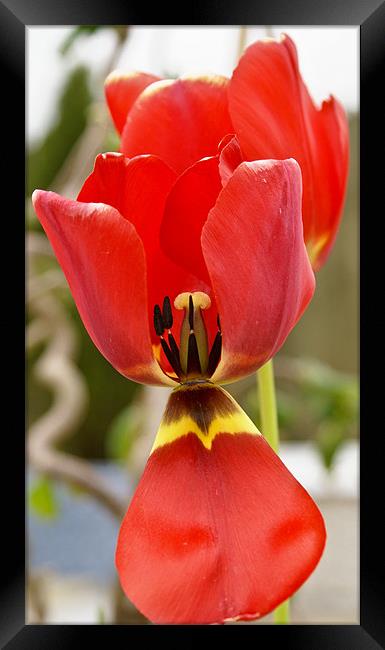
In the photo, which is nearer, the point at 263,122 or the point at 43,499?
the point at 263,122

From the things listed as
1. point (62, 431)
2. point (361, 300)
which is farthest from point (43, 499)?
point (361, 300)

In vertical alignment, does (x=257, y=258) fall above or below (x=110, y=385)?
below

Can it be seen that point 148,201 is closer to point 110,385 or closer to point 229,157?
point 229,157

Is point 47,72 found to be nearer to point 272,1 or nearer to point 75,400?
point 75,400

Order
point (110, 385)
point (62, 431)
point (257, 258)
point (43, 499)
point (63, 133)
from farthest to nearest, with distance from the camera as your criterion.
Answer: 1. point (110, 385)
2. point (63, 133)
3. point (43, 499)
4. point (62, 431)
5. point (257, 258)

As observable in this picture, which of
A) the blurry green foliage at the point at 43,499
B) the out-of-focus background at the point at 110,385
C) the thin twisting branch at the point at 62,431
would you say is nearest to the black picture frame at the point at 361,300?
the out-of-focus background at the point at 110,385

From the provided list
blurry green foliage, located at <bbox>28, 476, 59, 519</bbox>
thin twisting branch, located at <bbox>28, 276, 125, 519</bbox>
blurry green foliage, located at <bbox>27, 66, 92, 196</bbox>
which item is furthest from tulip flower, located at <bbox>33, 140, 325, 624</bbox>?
blurry green foliage, located at <bbox>27, 66, 92, 196</bbox>
